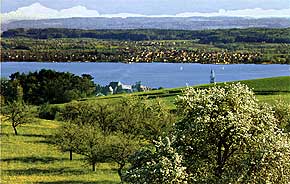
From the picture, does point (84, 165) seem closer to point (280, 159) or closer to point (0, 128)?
point (0, 128)

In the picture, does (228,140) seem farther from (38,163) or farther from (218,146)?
(38,163)

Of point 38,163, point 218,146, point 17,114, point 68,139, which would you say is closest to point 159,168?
point 218,146

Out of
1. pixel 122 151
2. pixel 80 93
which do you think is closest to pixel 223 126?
pixel 122 151

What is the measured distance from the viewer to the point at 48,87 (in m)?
83.2

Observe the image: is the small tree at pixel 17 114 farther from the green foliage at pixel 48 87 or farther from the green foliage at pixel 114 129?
the green foliage at pixel 48 87

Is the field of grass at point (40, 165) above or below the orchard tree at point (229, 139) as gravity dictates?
below

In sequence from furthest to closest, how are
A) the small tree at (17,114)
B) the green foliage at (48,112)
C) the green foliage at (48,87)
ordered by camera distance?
the green foliage at (48,87) → the green foliage at (48,112) → the small tree at (17,114)

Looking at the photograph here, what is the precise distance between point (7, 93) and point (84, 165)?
5162 cm

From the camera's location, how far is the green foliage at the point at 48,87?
269ft

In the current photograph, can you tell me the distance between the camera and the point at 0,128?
50.2 m

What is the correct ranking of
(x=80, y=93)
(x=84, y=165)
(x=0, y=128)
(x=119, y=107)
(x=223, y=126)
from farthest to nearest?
(x=80, y=93), (x=0, y=128), (x=119, y=107), (x=84, y=165), (x=223, y=126)

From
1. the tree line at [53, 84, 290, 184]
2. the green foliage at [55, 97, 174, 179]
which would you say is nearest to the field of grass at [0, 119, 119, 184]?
the green foliage at [55, 97, 174, 179]

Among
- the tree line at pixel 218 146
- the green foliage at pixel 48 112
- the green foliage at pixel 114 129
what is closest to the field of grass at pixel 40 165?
the green foliage at pixel 114 129

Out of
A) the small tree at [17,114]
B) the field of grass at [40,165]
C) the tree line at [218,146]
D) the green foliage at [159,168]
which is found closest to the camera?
the green foliage at [159,168]
